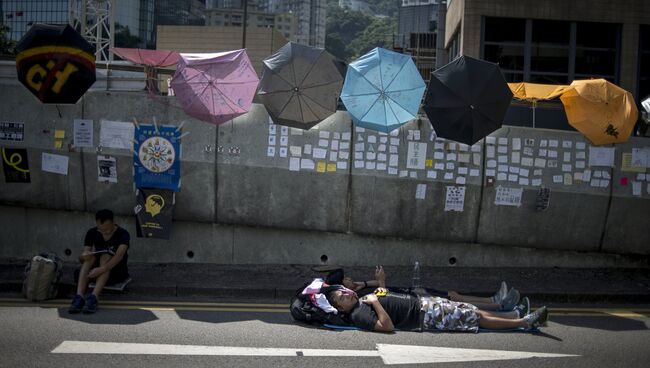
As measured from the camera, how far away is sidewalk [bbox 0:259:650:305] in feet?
29.6

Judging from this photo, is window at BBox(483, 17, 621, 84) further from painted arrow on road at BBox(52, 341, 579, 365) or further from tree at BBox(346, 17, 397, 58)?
tree at BBox(346, 17, 397, 58)

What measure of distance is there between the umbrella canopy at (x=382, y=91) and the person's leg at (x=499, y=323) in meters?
3.46

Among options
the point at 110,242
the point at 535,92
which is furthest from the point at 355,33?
the point at 110,242

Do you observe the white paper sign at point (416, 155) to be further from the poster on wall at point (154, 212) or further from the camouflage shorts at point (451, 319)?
the poster on wall at point (154, 212)

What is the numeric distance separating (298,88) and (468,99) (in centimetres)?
251

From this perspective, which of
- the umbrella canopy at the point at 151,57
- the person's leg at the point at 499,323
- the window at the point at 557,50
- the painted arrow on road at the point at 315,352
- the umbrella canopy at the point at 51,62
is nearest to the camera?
the painted arrow on road at the point at 315,352

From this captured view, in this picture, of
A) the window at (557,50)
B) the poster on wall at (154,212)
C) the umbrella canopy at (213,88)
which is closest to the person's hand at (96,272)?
the poster on wall at (154,212)

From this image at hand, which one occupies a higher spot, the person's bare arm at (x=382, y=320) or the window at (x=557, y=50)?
the window at (x=557, y=50)

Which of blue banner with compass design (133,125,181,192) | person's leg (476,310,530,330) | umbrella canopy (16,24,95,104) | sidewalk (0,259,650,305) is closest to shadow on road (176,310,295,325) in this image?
sidewalk (0,259,650,305)

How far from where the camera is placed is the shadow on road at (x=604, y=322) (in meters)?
7.79

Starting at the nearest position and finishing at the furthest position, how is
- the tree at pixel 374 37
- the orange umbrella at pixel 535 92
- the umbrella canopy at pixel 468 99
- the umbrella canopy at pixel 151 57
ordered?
the umbrella canopy at pixel 468 99 → the orange umbrella at pixel 535 92 → the umbrella canopy at pixel 151 57 → the tree at pixel 374 37

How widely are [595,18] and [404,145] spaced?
12461mm

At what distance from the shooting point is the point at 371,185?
10.3 m

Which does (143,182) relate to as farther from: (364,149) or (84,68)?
(364,149)
